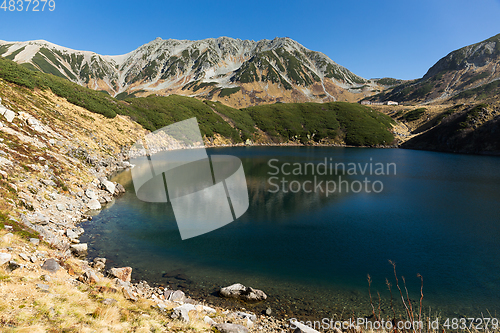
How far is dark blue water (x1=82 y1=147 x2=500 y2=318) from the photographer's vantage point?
13570mm

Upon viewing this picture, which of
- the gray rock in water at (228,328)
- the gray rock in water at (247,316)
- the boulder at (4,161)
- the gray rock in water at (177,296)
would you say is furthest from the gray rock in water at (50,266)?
the boulder at (4,161)

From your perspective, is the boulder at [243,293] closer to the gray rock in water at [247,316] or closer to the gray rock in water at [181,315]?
the gray rock in water at [247,316]

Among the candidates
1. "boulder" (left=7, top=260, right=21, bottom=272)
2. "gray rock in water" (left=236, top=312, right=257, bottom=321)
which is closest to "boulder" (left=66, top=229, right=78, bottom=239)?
"boulder" (left=7, top=260, right=21, bottom=272)

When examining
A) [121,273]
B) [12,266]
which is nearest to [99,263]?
[121,273]

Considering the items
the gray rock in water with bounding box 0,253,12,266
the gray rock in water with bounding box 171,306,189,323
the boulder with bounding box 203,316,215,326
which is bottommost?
the boulder with bounding box 203,316,215,326

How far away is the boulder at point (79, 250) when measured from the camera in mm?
15304

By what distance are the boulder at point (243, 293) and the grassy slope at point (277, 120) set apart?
233 ft

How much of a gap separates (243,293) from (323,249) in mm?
8290

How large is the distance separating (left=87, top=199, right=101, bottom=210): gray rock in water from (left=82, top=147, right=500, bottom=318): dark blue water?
2.77ft

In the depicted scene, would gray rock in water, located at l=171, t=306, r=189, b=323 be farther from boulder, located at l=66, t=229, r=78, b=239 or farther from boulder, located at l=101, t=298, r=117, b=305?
boulder, located at l=66, t=229, r=78, b=239

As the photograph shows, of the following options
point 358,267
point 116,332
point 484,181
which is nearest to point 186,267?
point 116,332

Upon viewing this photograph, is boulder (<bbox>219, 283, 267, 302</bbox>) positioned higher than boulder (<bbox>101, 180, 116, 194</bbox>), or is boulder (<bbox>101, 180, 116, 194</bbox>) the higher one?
boulder (<bbox>101, 180, 116, 194</bbox>)

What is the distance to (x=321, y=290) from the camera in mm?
13727

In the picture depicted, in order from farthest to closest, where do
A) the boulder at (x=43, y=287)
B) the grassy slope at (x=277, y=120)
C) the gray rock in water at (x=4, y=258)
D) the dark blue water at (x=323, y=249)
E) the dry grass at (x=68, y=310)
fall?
the grassy slope at (x=277, y=120), the dark blue water at (x=323, y=249), the gray rock in water at (x=4, y=258), the boulder at (x=43, y=287), the dry grass at (x=68, y=310)
